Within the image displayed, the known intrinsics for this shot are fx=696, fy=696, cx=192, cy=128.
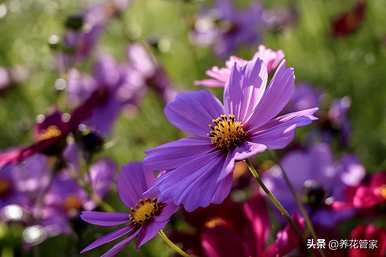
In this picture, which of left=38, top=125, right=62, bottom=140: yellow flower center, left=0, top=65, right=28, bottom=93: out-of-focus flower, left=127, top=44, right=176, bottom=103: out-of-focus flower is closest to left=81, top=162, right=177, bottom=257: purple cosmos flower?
left=38, top=125, right=62, bottom=140: yellow flower center

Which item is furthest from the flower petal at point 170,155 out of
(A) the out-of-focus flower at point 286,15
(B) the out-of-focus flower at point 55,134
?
(A) the out-of-focus flower at point 286,15

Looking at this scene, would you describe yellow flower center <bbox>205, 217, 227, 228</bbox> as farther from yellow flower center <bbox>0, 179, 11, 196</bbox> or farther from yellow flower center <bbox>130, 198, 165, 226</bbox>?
yellow flower center <bbox>0, 179, 11, 196</bbox>

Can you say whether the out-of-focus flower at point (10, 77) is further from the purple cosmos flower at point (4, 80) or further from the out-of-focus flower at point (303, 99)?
the out-of-focus flower at point (303, 99)

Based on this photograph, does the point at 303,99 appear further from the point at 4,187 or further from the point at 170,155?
the point at 170,155

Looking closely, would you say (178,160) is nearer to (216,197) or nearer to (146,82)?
(216,197)

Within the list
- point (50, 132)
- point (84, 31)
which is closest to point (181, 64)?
point (84, 31)
